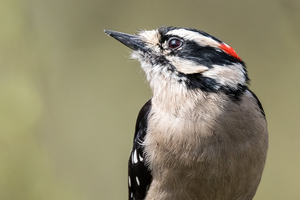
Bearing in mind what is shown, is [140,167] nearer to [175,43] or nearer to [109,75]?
[175,43]

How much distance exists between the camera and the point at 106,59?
409 cm

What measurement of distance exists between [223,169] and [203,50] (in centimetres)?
69

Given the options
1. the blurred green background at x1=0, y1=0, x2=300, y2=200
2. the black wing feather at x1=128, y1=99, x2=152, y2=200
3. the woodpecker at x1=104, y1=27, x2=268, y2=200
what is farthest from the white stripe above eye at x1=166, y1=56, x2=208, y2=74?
the blurred green background at x1=0, y1=0, x2=300, y2=200

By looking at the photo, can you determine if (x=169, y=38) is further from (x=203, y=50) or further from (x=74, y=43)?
(x=74, y=43)

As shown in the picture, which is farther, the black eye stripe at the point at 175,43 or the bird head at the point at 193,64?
the black eye stripe at the point at 175,43

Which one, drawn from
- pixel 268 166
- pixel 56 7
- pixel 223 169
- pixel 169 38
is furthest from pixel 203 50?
pixel 56 7

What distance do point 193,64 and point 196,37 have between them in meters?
0.17

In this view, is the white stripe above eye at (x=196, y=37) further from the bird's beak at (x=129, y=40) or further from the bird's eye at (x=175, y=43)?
the bird's beak at (x=129, y=40)

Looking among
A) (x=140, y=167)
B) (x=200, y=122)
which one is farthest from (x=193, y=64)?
(x=140, y=167)

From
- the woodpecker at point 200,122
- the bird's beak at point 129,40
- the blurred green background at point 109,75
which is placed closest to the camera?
the woodpecker at point 200,122

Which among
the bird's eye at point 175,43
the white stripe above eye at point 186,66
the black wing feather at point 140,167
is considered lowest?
the black wing feather at point 140,167

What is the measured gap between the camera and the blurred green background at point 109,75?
11.5 ft

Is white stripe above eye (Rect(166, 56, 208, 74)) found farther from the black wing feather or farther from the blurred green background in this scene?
the blurred green background

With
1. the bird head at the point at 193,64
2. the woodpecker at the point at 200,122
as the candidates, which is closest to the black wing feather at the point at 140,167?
the woodpecker at the point at 200,122
